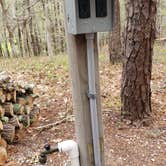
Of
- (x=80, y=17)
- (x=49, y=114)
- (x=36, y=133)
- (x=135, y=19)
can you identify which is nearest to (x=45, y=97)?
(x=49, y=114)

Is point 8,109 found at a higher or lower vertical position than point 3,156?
higher

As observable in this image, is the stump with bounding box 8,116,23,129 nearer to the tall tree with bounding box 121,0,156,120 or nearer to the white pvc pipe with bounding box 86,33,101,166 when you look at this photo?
the tall tree with bounding box 121,0,156,120

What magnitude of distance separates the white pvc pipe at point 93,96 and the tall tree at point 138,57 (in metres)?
1.61

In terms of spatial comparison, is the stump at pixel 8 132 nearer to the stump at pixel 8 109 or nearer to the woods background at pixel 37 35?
the stump at pixel 8 109

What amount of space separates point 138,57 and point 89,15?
1.74 meters

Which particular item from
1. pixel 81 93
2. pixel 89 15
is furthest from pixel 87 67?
pixel 89 15

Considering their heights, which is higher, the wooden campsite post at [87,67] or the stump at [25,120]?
the wooden campsite post at [87,67]

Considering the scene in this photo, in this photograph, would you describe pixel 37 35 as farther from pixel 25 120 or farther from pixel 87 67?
pixel 87 67

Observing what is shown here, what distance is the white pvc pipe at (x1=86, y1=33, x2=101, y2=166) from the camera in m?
1.74

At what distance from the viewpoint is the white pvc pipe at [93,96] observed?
174cm

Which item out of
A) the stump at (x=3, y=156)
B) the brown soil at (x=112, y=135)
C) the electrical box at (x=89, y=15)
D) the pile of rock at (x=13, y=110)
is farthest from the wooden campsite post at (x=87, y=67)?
the pile of rock at (x=13, y=110)

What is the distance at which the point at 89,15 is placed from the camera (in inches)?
65.0

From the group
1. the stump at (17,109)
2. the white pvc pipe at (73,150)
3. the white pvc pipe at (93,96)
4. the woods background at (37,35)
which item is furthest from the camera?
the woods background at (37,35)

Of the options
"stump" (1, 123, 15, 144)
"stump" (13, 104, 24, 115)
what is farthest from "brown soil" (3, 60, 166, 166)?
"stump" (13, 104, 24, 115)
